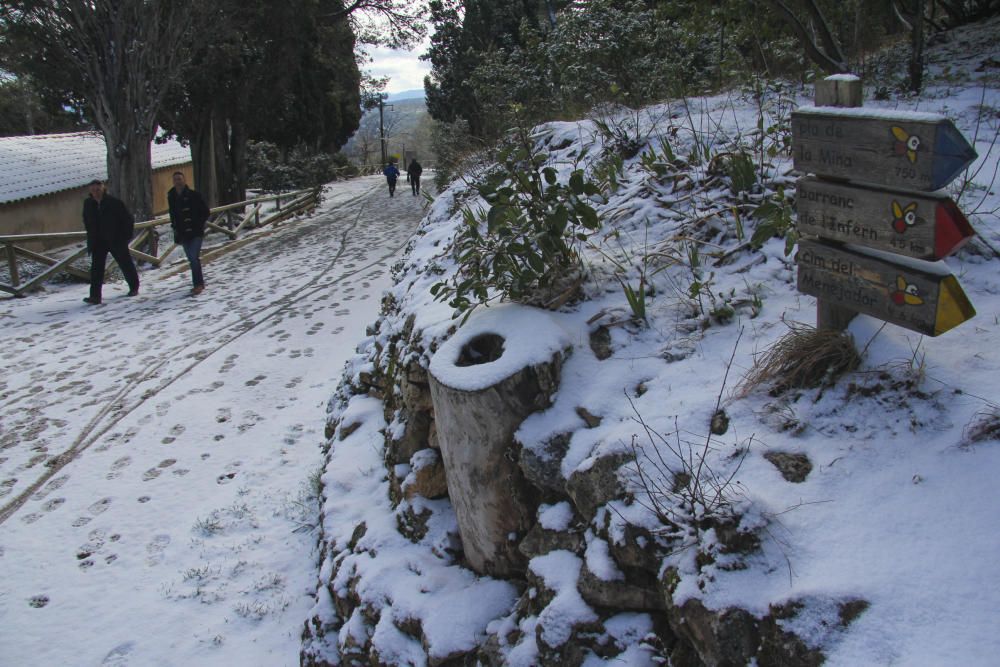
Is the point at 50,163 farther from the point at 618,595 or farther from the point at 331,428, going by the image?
the point at 618,595

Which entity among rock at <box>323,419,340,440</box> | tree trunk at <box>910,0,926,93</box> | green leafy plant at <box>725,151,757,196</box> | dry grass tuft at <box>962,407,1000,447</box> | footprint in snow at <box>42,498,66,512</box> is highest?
tree trunk at <box>910,0,926,93</box>

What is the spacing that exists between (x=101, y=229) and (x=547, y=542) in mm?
9246

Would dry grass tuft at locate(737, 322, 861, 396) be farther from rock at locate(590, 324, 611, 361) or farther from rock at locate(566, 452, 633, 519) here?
rock at locate(590, 324, 611, 361)

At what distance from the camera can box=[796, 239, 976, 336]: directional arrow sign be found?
233 centimetres

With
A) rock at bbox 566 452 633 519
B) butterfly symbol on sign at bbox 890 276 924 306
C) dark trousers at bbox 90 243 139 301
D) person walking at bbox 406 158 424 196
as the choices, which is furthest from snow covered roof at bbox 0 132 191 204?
butterfly symbol on sign at bbox 890 276 924 306

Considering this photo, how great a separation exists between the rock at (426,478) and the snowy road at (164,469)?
0.96 metres

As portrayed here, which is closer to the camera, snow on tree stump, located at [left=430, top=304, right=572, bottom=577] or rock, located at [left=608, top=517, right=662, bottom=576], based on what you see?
rock, located at [left=608, top=517, right=662, bottom=576]

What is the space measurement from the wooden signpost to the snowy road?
3223 mm

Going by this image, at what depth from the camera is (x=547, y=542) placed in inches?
115

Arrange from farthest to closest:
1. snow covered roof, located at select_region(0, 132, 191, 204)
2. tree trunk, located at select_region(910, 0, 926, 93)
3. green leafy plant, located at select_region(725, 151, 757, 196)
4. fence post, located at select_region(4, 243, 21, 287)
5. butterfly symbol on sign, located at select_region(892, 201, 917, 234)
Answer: snow covered roof, located at select_region(0, 132, 191, 204) → fence post, located at select_region(4, 243, 21, 287) → tree trunk, located at select_region(910, 0, 926, 93) → green leafy plant, located at select_region(725, 151, 757, 196) → butterfly symbol on sign, located at select_region(892, 201, 917, 234)

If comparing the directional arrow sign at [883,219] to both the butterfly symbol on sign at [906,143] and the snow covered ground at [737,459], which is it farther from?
the snow covered ground at [737,459]

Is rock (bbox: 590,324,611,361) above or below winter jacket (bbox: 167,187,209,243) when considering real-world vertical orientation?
below

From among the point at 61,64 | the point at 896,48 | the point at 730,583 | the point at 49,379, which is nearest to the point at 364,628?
the point at 730,583

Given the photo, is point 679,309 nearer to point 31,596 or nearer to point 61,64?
point 31,596
